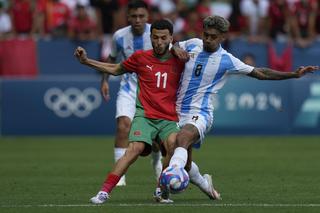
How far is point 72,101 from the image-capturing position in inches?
947

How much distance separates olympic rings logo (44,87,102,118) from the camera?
2395cm

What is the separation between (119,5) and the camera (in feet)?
86.4

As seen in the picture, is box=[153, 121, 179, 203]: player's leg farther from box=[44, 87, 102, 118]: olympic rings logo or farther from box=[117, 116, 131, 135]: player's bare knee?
box=[44, 87, 102, 118]: olympic rings logo

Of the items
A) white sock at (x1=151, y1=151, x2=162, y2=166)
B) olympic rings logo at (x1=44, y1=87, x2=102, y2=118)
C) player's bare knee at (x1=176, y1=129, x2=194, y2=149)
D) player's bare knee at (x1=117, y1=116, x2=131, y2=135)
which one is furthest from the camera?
olympic rings logo at (x1=44, y1=87, x2=102, y2=118)

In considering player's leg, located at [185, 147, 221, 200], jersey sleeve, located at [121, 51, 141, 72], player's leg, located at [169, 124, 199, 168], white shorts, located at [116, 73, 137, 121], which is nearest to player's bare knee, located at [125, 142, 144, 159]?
player's leg, located at [169, 124, 199, 168]

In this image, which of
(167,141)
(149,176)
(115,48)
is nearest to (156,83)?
(167,141)

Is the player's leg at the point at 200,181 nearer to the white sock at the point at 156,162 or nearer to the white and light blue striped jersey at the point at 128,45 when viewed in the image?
the white sock at the point at 156,162

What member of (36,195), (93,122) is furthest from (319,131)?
(36,195)

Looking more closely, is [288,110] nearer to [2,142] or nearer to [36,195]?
[2,142]

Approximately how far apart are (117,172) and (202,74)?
4.94 feet

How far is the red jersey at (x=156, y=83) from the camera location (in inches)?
437

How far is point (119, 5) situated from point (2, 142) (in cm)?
562

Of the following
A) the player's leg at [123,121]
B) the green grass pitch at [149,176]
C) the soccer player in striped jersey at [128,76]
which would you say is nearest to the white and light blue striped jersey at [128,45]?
the soccer player in striped jersey at [128,76]

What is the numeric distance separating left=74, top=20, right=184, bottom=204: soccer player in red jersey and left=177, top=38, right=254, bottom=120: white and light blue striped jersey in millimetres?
139
